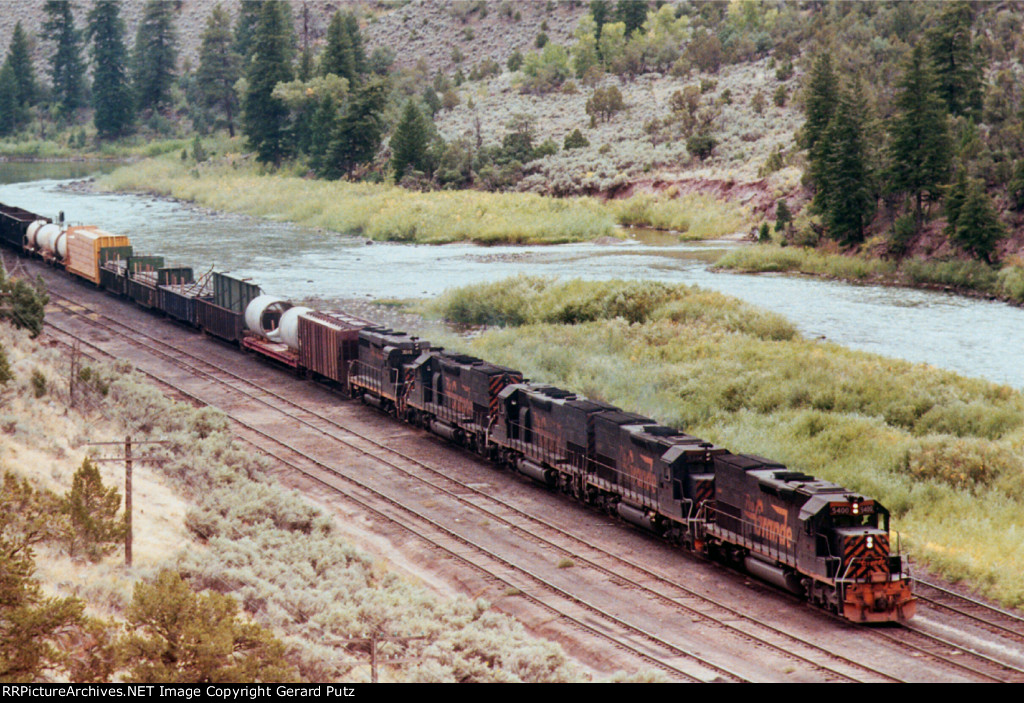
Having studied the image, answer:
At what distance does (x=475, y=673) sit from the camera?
19.7 meters

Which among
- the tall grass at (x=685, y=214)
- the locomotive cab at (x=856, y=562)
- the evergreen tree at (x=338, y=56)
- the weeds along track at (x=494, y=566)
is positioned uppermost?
the evergreen tree at (x=338, y=56)

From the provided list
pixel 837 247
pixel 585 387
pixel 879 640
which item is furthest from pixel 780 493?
pixel 837 247

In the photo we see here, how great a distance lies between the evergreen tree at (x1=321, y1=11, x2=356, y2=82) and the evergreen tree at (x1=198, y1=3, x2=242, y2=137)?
1204 inches

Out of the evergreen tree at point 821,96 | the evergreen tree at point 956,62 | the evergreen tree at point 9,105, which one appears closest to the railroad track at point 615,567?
the evergreen tree at point 821,96

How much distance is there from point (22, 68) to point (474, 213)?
10615cm

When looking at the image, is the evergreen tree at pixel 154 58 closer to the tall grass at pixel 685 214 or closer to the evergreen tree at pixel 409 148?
the evergreen tree at pixel 409 148

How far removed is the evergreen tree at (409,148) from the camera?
106188mm

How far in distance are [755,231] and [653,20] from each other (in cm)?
6404

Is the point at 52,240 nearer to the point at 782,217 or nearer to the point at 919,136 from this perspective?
the point at 782,217

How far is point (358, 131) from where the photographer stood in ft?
367

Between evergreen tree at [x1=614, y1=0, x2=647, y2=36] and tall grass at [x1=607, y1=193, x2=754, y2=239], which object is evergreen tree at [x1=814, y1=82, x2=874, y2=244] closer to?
tall grass at [x1=607, y1=193, x2=754, y2=239]

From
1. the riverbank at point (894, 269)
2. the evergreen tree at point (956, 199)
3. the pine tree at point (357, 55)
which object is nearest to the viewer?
the riverbank at point (894, 269)

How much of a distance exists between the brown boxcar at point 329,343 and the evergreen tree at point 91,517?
60.2ft

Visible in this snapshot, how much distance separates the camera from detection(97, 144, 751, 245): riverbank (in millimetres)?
86625
